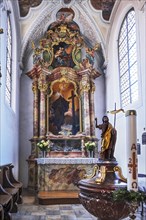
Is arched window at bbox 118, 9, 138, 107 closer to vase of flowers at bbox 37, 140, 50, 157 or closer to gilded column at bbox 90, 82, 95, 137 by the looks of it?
gilded column at bbox 90, 82, 95, 137

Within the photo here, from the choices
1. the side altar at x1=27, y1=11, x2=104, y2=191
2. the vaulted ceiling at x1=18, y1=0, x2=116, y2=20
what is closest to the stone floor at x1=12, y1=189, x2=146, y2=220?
the side altar at x1=27, y1=11, x2=104, y2=191

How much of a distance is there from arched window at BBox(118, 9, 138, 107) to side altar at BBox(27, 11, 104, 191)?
3.55 ft

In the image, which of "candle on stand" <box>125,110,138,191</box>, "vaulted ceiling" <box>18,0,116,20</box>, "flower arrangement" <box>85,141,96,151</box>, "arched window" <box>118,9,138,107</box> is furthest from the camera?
"vaulted ceiling" <box>18,0,116,20</box>

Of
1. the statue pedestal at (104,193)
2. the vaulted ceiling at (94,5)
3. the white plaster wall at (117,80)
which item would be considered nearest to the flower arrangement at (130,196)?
the statue pedestal at (104,193)

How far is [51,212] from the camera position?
20.0ft

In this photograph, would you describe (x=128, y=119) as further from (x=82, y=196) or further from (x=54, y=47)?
(x=54, y=47)

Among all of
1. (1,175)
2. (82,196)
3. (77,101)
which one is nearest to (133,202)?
(82,196)

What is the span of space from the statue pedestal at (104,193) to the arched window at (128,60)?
17.4 ft

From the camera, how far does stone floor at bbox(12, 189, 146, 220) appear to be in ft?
18.2

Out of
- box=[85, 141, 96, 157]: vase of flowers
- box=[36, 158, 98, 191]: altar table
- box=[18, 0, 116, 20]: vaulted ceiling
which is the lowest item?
box=[36, 158, 98, 191]: altar table

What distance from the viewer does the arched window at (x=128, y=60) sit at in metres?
8.50

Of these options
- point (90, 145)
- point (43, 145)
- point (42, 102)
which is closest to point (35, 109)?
point (42, 102)

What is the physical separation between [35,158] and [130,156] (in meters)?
7.46

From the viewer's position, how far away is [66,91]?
1045 cm
